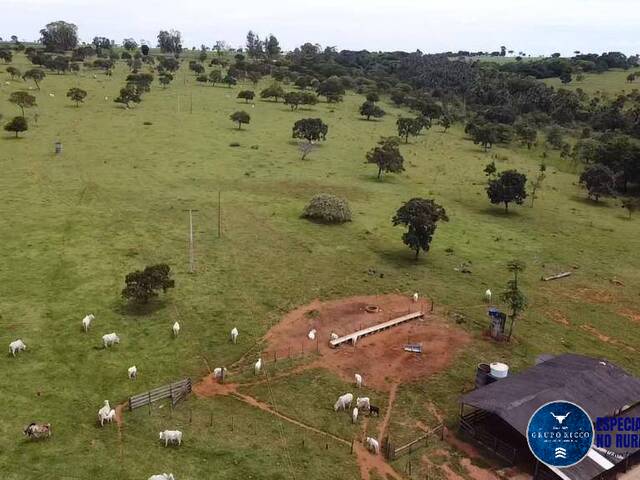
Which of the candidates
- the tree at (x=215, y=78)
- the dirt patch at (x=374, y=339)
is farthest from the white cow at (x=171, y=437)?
the tree at (x=215, y=78)

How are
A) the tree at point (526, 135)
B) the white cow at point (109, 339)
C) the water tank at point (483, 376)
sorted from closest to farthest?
the water tank at point (483, 376) → the white cow at point (109, 339) → the tree at point (526, 135)

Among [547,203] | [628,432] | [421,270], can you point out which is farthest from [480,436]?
[547,203]

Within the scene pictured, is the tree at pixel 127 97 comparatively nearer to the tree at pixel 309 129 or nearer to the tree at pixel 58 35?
the tree at pixel 309 129

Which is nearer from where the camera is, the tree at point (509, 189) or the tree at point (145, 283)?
the tree at point (145, 283)

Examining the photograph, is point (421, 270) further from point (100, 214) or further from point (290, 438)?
point (100, 214)

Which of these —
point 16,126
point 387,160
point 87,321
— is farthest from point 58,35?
point 87,321

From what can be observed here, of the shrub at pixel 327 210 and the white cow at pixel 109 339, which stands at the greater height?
the shrub at pixel 327 210
